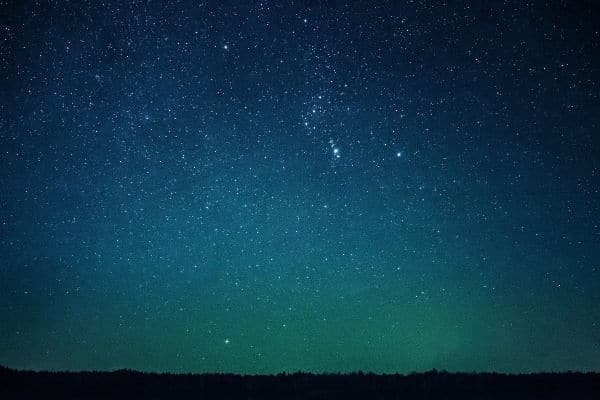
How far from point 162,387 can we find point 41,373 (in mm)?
5652

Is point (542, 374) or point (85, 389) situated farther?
point (542, 374)

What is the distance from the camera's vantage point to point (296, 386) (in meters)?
14.6

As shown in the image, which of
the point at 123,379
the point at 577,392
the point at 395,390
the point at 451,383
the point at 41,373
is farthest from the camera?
the point at 41,373

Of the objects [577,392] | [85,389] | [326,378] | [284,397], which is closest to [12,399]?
[85,389]

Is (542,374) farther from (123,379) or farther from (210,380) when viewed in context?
(123,379)

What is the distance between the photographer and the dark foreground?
13.0m

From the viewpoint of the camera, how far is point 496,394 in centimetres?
1273

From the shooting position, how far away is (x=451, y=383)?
14.5 m

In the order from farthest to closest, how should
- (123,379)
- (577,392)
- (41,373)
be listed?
(41,373) → (123,379) → (577,392)

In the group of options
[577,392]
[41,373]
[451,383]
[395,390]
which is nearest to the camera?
[577,392]

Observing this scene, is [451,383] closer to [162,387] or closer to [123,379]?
[162,387]

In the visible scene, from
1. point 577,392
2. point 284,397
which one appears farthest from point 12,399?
point 577,392

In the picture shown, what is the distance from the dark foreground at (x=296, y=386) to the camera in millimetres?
12977

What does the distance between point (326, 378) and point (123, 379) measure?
22.1 feet
